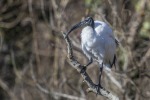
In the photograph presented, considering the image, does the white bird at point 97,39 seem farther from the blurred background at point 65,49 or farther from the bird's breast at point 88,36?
the blurred background at point 65,49

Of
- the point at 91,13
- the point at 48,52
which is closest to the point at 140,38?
the point at 91,13

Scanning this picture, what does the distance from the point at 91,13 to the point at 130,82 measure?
98 cm

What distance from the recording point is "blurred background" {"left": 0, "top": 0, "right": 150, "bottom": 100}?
5.55 metres

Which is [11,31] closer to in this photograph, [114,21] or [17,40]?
[17,40]

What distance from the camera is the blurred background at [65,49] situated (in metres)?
5.55

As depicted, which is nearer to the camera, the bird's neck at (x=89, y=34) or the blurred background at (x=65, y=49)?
the bird's neck at (x=89, y=34)

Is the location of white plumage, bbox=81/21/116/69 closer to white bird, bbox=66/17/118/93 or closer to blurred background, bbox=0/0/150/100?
white bird, bbox=66/17/118/93

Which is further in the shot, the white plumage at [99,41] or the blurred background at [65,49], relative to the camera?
the blurred background at [65,49]

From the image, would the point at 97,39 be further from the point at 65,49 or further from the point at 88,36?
the point at 65,49

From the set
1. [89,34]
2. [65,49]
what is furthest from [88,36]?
[65,49]

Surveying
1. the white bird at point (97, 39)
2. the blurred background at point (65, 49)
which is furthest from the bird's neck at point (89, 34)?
the blurred background at point (65, 49)

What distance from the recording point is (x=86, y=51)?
3951 mm

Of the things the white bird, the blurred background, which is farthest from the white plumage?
the blurred background

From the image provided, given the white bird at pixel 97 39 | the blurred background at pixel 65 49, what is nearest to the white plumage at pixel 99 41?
the white bird at pixel 97 39
